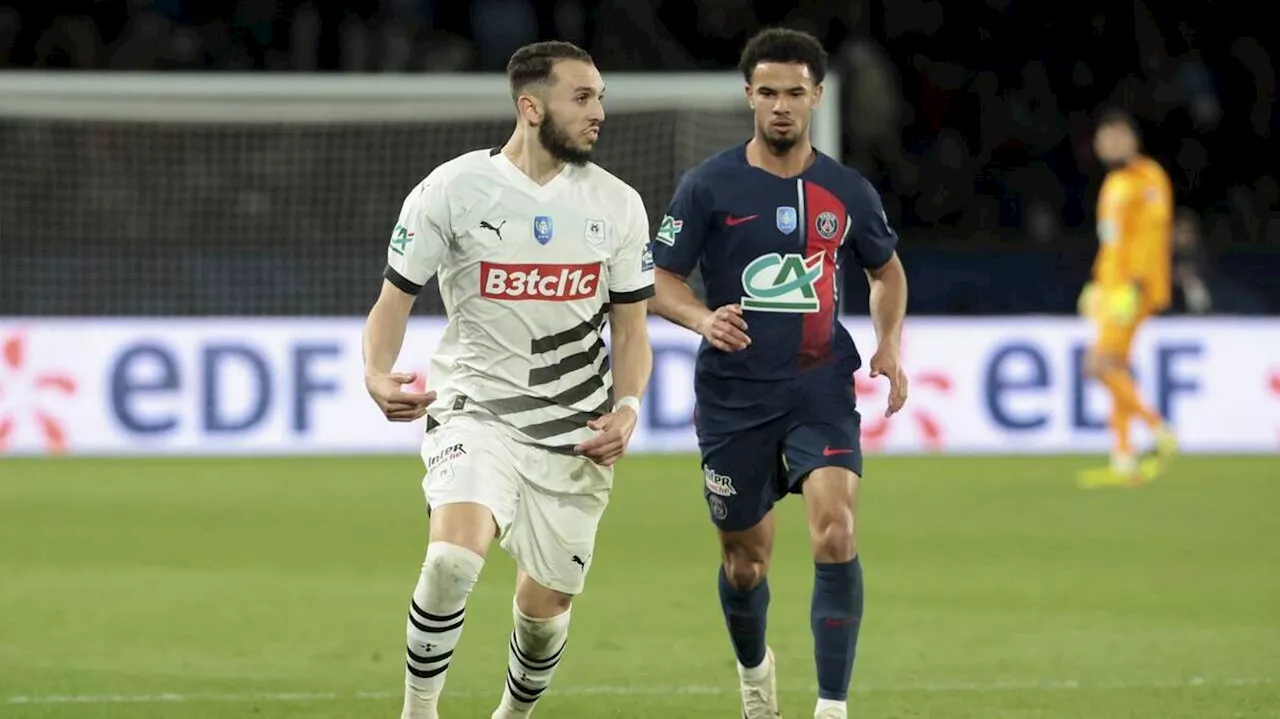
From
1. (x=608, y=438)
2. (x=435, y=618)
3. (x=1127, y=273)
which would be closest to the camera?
(x=435, y=618)

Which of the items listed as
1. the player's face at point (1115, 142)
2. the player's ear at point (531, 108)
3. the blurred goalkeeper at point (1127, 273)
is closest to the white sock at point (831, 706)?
the player's ear at point (531, 108)

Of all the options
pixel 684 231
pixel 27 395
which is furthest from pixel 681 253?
pixel 27 395

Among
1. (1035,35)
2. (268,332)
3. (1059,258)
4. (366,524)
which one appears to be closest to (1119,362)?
(1059,258)

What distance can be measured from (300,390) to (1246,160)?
10026 mm

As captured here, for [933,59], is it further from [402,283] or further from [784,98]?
[402,283]

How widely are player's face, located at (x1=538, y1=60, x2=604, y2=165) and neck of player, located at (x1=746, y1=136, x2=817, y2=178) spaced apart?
85 centimetres

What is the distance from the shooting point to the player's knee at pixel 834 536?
5977 millimetres

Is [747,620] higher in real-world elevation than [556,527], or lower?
lower

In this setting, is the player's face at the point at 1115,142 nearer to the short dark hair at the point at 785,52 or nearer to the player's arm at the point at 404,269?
the short dark hair at the point at 785,52

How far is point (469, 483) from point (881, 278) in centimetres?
171

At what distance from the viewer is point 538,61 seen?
5.66 metres

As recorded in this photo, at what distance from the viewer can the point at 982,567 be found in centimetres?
1045

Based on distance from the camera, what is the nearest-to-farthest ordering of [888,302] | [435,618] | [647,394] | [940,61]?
[435,618], [888,302], [647,394], [940,61]

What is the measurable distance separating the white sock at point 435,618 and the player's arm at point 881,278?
1.60 m
